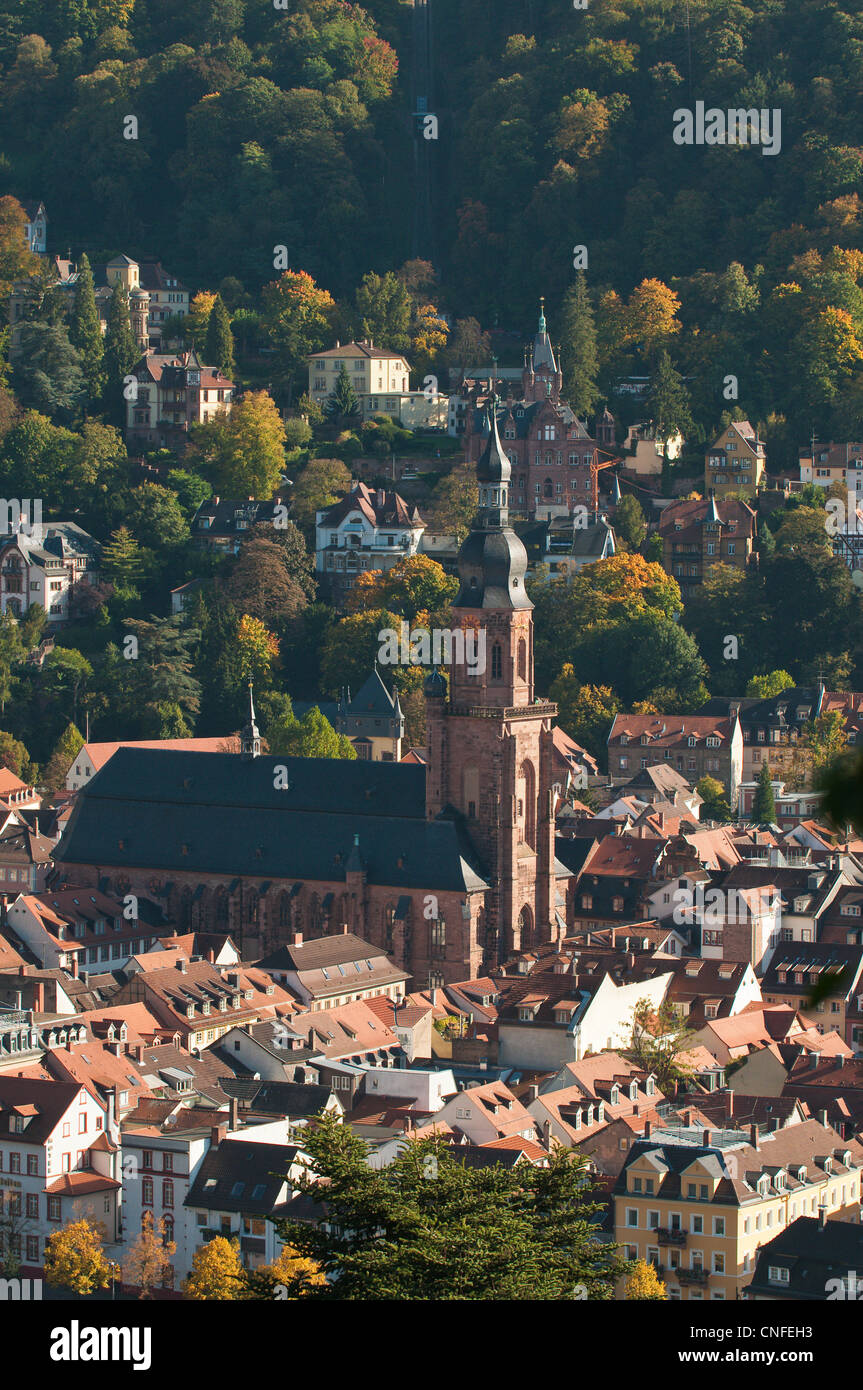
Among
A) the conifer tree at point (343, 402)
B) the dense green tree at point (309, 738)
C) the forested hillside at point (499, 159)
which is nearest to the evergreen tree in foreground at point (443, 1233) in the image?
the dense green tree at point (309, 738)

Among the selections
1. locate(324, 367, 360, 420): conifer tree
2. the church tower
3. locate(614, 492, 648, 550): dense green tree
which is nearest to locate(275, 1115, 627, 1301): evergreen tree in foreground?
the church tower

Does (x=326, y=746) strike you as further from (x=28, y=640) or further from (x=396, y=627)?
(x=28, y=640)

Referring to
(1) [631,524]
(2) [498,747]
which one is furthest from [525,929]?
(1) [631,524]

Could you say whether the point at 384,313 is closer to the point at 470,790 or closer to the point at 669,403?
the point at 669,403

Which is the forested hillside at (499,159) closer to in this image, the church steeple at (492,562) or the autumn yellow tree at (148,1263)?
the church steeple at (492,562)

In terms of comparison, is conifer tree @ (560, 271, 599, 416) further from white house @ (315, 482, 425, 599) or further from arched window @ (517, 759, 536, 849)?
arched window @ (517, 759, 536, 849)
